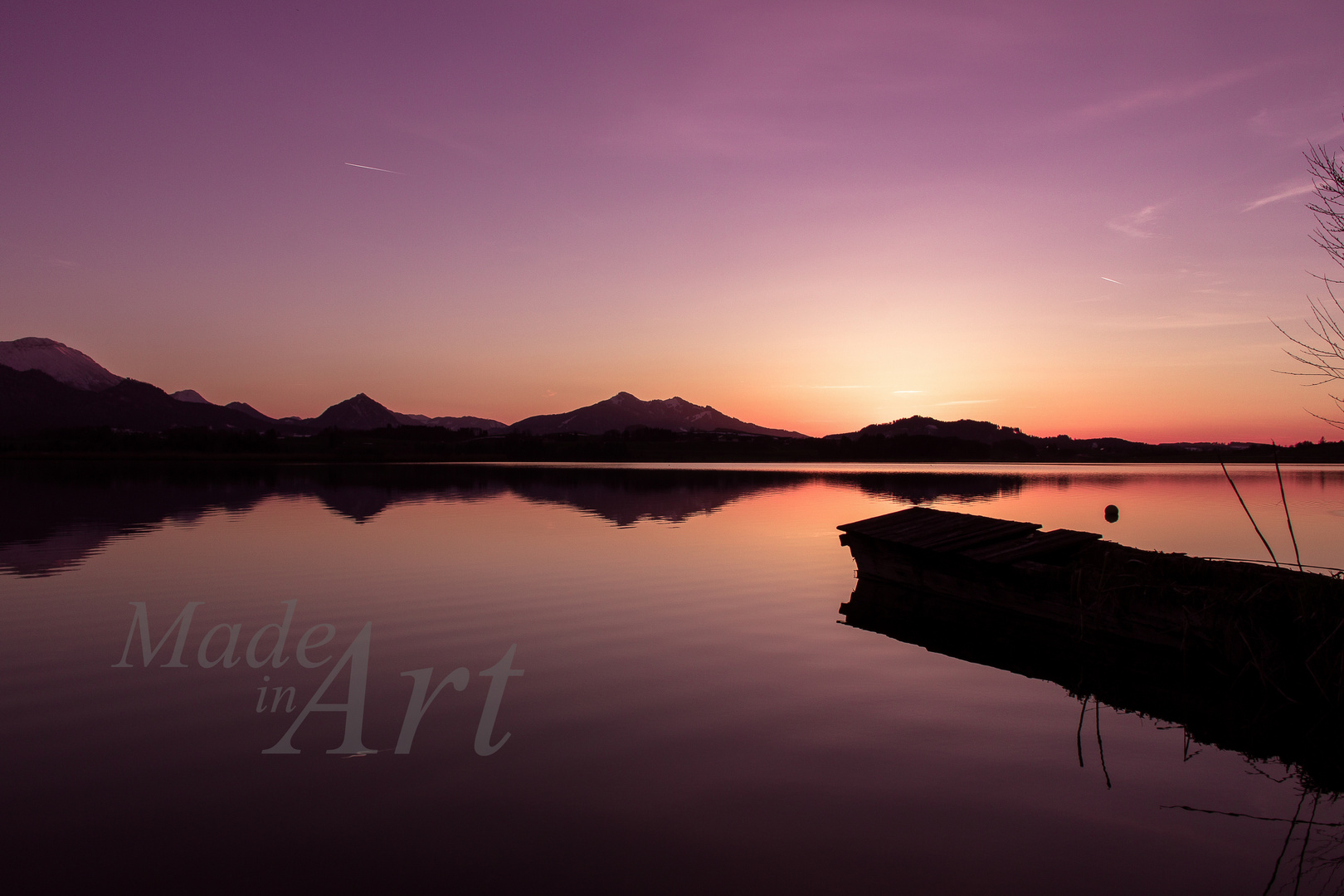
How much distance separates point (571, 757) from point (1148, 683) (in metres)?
9.83

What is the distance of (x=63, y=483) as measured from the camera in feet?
238

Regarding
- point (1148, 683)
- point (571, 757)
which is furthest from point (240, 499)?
point (1148, 683)

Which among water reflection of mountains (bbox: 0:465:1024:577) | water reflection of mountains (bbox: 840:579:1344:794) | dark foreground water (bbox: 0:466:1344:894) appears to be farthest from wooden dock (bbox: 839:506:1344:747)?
water reflection of mountains (bbox: 0:465:1024:577)

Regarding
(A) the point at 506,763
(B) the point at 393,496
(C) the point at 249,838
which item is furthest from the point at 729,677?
(B) the point at 393,496

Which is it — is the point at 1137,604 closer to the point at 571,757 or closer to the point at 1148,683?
the point at 1148,683

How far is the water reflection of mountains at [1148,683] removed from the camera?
995 centimetres

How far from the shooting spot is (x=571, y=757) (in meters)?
9.06

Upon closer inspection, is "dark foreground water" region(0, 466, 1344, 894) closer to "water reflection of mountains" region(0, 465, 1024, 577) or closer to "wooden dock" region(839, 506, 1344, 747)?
"wooden dock" region(839, 506, 1344, 747)

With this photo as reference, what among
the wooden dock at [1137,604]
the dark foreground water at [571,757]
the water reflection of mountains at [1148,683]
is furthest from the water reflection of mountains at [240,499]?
the water reflection of mountains at [1148,683]

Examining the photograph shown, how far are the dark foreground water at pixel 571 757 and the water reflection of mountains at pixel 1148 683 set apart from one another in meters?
0.52

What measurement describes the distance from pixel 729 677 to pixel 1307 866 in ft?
24.6

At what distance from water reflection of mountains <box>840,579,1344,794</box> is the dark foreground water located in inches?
20.6

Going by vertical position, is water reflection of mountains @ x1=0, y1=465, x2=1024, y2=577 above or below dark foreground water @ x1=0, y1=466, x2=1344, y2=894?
above

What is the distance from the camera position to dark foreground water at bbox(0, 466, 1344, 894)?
22.1 feet
